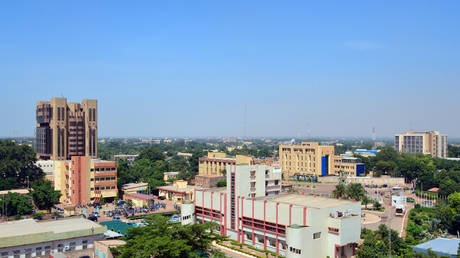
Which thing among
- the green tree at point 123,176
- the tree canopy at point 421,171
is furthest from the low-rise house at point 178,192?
the tree canopy at point 421,171

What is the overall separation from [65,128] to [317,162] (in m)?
55.0

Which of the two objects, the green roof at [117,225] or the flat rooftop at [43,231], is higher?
the flat rooftop at [43,231]

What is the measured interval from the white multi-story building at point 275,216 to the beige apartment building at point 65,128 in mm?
52791

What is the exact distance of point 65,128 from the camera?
88750mm

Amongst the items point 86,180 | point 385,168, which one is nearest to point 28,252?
point 86,180

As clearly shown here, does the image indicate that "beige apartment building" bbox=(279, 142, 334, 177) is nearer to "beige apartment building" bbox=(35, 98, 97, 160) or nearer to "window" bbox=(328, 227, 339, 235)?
"beige apartment building" bbox=(35, 98, 97, 160)

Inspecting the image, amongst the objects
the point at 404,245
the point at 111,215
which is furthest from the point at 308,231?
the point at 111,215

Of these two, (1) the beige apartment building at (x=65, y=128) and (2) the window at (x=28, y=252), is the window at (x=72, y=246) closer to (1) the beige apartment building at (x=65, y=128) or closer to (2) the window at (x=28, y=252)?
(2) the window at (x=28, y=252)

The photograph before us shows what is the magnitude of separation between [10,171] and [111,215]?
84.7ft

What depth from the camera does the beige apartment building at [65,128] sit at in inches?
3445

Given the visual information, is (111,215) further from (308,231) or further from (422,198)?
(422,198)

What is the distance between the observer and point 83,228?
34344 mm

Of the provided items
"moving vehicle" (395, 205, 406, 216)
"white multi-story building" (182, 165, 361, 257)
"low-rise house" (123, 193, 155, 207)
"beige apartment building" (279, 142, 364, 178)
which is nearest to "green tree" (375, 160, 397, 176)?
"beige apartment building" (279, 142, 364, 178)

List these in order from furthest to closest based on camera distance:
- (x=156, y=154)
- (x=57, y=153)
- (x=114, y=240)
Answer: (x=156, y=154) → (x=57, y=153) → (x=114, y=240)
